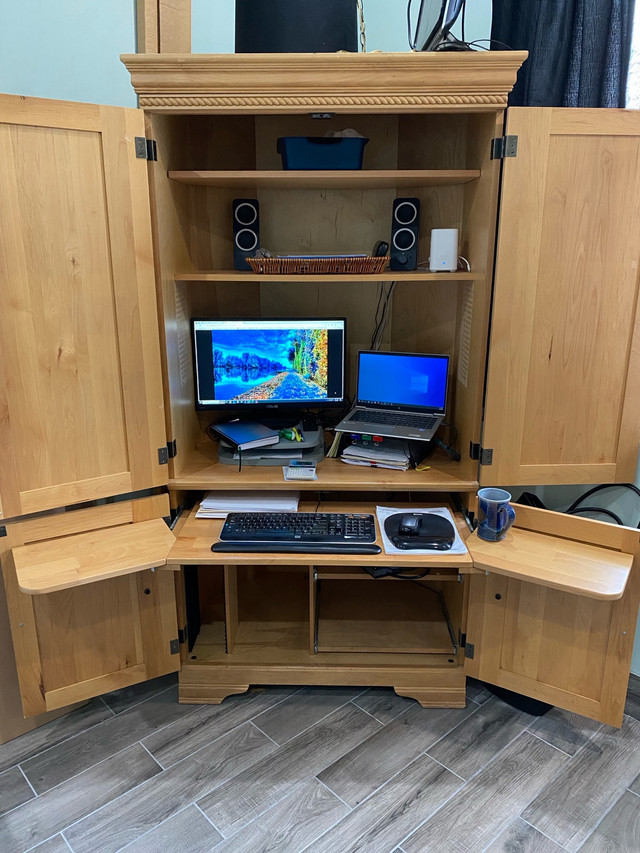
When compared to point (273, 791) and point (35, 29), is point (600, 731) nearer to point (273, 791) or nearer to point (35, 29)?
point (273, 791)

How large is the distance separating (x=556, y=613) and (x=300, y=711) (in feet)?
2.85

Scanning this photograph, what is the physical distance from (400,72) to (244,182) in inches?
24.0

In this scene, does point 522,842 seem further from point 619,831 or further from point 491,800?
point 619,831

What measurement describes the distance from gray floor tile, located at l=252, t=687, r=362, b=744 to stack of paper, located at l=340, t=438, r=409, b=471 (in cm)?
78

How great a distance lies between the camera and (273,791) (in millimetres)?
1678

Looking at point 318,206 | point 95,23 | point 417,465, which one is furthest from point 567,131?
point 95,23

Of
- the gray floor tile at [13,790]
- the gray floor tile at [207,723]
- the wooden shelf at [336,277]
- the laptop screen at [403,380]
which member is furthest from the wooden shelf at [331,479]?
the gray floor tile at [13,790]

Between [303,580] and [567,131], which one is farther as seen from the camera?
[303,580]

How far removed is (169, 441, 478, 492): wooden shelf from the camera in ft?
6.17

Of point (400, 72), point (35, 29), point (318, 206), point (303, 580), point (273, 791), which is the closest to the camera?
point (400, 72)

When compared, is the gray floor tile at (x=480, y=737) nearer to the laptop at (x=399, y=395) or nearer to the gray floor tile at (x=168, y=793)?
the gray floor tile at (x=168, y=793)

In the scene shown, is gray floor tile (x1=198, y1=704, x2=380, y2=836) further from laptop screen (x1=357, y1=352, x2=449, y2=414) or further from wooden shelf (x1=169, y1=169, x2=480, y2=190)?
wooden shelf (x1=169, y1=169, x2=480, y2=190)

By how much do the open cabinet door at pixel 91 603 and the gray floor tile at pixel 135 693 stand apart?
0.57 ft

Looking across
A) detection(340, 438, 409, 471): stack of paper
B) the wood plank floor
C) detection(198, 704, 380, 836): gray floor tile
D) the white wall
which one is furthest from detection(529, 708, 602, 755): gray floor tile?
the white wall
